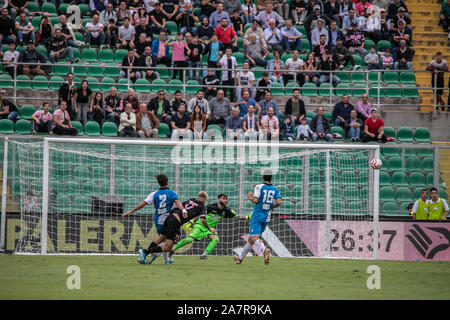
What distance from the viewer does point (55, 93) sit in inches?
823

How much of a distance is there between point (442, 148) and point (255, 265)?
7.20 m

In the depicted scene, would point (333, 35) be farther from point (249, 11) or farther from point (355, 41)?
point (249, 11)

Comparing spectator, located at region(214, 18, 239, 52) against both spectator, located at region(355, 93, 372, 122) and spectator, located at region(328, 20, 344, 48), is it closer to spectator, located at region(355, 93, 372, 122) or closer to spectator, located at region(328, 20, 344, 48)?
spectator, located at region(328, 20, 344, 48)

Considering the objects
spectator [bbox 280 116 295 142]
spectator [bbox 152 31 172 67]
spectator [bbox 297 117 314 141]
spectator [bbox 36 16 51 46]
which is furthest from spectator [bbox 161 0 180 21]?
spectator [bbox 297 117 314 141]

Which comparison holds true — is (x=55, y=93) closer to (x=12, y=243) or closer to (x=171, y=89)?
(x=171, y=89)

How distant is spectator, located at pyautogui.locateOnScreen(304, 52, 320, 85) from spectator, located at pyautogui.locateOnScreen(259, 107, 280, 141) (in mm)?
3017

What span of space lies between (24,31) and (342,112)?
10.2m

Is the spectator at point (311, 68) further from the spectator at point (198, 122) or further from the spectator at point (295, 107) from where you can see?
the spectator at point (198, 122)

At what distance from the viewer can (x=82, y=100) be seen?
19.7 meters

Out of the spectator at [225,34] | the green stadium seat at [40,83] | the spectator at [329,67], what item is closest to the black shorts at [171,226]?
the green stadium seat at [40,83]

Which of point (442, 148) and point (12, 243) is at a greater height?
point (442, 148)

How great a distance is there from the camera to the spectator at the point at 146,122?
63.0 ft

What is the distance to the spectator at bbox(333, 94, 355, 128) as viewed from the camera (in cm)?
Result: 2025
